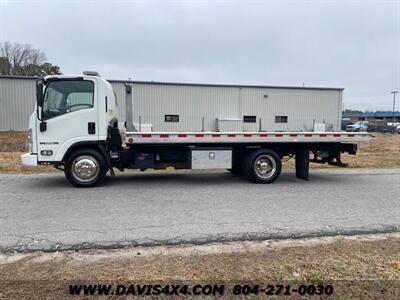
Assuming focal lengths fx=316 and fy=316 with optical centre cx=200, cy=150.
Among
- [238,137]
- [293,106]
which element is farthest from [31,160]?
[293,106]

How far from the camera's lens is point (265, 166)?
8.59 m

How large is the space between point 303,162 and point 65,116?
644cm

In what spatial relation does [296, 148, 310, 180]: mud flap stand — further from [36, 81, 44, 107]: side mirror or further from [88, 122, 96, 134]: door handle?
[36, 81, 44, 107]: side mirror

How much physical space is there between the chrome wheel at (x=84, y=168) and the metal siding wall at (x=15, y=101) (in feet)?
73.4

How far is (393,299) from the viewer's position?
2.91 metres

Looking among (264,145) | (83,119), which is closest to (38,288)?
(83,119)

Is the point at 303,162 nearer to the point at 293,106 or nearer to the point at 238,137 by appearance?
the point at 238,137

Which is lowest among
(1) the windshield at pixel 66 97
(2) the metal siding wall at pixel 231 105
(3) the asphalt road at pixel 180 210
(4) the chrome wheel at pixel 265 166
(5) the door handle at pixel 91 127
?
(3) the asphalt road at pixel 180 210

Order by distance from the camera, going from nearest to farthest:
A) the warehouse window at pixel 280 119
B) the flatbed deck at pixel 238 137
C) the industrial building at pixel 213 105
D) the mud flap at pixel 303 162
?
the flatbed deck at pixel 238 137
the mud flap at pixel 303 162
the industrial building at pixel 213 105
the warehouse window at pixel 280 119

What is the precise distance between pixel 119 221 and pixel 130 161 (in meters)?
3.29

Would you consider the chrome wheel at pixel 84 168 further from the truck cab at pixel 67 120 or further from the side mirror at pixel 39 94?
the side mirror at pixel 39 94

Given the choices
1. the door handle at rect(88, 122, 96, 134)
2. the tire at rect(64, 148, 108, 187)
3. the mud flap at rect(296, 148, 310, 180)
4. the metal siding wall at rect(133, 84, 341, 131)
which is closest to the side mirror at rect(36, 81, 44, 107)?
the door handle at rect(88, 122, 96, 134)

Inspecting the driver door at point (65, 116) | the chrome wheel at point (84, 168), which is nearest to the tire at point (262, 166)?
the chrome wheel at point (84, 168)

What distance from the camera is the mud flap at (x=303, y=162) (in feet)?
29.3
